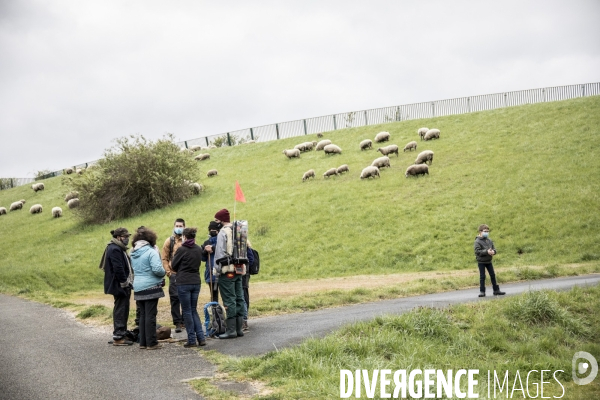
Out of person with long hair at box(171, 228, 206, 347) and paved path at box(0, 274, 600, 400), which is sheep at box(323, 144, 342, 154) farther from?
person with long hair at box(171, 228, 206, 347)

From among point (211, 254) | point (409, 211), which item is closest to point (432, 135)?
point (409, 211)

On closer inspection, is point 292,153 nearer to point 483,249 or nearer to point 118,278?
point 483,249

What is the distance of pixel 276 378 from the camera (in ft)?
27.1

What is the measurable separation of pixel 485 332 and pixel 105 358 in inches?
306

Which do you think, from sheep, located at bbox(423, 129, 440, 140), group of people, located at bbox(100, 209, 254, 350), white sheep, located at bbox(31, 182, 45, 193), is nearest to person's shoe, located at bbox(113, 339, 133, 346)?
group of people, located at bbox(100, 209, 254, 350)

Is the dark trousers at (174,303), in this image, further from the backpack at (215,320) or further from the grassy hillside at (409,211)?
the grassy hillside at (409,211)

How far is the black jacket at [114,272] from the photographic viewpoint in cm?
1191

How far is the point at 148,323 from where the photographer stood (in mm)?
11117

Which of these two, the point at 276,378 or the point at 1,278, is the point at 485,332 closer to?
the point at 276,378

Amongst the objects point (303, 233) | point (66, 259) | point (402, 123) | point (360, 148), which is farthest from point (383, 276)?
point (402, 123)

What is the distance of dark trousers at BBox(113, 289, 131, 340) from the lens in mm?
11672

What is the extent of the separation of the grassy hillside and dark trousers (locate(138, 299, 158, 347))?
43.0ft

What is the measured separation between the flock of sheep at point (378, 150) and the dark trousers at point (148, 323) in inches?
984

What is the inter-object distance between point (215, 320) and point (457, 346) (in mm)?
5155
